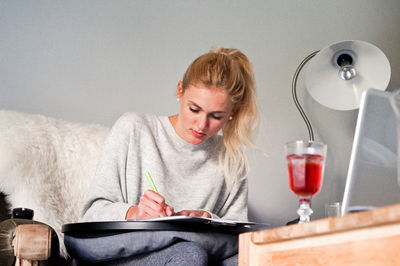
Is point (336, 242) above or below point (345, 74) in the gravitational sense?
below

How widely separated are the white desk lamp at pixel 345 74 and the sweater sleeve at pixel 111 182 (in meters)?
1.10

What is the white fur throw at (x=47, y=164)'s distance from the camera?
1.50 meters

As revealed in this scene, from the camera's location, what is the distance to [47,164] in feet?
5.27

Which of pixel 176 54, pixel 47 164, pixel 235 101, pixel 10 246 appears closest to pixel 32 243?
pixel 10 246

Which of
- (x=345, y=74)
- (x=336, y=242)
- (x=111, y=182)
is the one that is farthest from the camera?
(x=345, y=74)

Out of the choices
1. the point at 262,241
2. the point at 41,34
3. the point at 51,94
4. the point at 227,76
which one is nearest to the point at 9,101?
the point at 51,94

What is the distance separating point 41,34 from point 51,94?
0.25 m

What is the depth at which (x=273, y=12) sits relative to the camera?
2740mm

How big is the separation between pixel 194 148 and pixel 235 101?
20 cm

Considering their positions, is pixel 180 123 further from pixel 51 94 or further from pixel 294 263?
pixel 294 263

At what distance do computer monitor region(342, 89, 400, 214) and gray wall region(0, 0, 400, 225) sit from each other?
4.29 ft

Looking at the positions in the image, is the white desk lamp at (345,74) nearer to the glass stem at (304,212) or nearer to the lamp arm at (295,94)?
the lamp arm at (295,94)

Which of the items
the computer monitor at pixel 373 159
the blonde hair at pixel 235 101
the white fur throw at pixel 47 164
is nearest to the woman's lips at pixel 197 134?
the blonde hair at pixel 235 101

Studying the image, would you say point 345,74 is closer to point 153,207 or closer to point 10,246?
point 153,207
